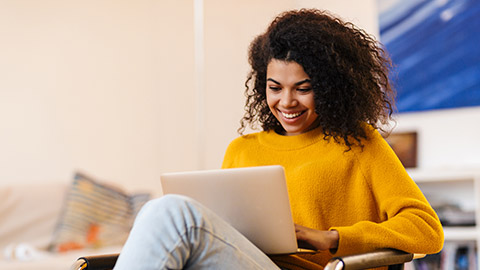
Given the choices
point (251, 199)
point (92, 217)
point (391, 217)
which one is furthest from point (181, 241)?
point (92, 217)

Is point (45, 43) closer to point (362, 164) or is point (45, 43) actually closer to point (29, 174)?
point (29, 174)

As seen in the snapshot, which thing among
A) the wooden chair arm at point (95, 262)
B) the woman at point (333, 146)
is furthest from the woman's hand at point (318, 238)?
the wooden chair arm at point (95, 262)

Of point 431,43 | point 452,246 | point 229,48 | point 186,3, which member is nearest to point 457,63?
point 431,43

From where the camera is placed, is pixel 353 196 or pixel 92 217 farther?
pixel 92 217

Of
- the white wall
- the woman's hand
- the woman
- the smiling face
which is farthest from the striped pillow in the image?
the woman's hand

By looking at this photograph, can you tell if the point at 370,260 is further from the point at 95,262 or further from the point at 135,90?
the point at 135,90

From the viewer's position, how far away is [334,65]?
143 cm

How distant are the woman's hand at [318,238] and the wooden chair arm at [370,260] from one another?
100mm

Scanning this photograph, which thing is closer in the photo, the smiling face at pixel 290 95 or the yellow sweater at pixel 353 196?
the yellow sweater at pixel 353 196

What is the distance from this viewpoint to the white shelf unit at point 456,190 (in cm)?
297

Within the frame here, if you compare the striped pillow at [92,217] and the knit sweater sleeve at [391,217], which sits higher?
the knit sweater sleeve at [391,217]

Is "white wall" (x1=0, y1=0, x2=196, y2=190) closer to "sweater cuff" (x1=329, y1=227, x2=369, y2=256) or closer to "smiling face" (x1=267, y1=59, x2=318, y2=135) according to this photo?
"smiling face" (x1=267, y1=59, x2=318, y2=135)

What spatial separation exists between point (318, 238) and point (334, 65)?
16.0 inches

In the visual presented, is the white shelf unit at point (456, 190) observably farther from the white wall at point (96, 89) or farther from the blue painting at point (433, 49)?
the white wall at point (96, 89)
